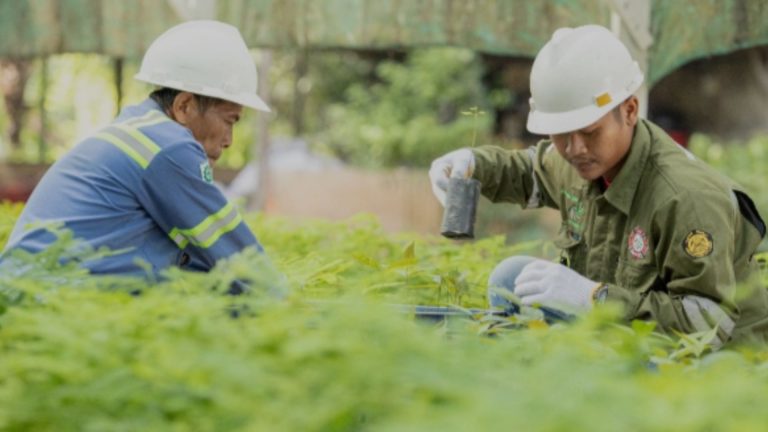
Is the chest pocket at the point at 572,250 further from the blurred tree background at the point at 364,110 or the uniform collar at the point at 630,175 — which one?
the blurred tree background at the point at 364,110

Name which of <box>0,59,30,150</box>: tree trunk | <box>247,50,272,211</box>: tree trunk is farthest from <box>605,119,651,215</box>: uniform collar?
<box>0,59,30,150</box>: tree trunk

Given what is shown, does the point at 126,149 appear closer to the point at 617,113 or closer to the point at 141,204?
the point at 141,204

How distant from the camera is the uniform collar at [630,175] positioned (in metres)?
4.52

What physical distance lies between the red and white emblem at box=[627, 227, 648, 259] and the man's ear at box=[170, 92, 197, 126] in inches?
64.2

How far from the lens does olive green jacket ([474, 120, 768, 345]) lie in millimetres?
4184

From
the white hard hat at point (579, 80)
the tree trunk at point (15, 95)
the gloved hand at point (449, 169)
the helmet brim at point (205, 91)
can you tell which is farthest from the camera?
the tree trunk at point (15, 95)

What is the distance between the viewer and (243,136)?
17.5m

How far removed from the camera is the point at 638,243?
4496 mm

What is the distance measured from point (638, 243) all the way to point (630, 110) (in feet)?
1.52

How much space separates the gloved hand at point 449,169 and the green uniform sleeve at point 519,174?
47 mm

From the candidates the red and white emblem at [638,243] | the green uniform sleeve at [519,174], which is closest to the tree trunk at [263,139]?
the green uniform sleeve at [519,174]

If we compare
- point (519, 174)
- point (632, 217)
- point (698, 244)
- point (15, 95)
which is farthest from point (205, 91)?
point (15, 95)

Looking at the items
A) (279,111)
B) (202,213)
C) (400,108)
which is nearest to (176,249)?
(202,213)

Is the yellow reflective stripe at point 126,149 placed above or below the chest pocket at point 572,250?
above
